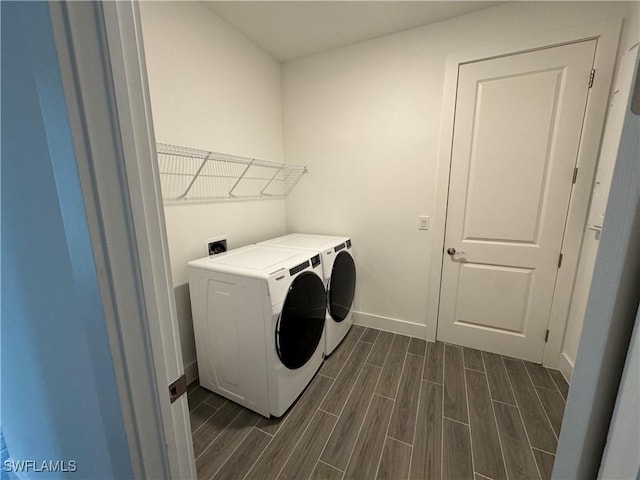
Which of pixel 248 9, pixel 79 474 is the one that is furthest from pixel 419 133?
pixel 79 474

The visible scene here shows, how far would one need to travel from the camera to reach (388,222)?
7.41ft

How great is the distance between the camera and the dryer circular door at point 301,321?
142 centimetres

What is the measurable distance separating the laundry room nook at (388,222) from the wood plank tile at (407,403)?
0.01m

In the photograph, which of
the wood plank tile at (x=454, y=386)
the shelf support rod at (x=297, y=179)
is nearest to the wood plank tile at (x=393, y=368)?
the wood plank tile at (x=454, y=386)

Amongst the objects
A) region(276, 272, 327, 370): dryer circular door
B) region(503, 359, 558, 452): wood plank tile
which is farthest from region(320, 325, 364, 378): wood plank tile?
region(503, 359, 558, 452): wood plank tile

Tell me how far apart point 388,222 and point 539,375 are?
1.54 metres

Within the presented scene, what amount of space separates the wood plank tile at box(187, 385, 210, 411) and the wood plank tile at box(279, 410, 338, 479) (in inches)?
29.0

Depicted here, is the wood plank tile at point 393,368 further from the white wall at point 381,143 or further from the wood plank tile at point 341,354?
the wood plank tile at point 341,354

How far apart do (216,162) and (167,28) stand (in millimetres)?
780

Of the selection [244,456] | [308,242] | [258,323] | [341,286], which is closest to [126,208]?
[258,323]

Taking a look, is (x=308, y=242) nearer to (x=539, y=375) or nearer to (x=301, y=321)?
(x=301, y=321)

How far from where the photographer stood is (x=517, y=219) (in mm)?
1846

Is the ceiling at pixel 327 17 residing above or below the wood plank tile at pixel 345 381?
above

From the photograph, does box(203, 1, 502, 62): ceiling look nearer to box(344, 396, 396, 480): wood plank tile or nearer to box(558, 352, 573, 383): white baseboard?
box(558, 352, 573, 383): white baseboard
